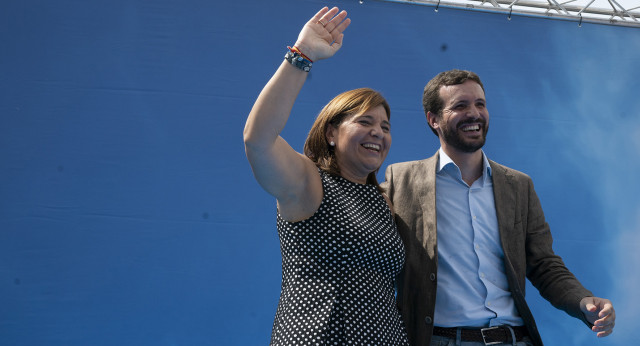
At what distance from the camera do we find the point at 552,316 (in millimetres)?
3471

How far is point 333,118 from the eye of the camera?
1.82m

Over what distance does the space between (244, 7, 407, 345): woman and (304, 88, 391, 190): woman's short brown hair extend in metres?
0.03

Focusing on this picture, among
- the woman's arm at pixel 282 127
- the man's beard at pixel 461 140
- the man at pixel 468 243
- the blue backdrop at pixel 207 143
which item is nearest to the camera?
the woman's arm at pixel 282 127

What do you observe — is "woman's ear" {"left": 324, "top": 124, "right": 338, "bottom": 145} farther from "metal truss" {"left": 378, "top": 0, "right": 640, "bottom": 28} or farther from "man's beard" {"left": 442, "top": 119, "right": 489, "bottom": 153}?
"metal truss" {"left": 378, "top": 0, "right": 640, "bottom": 28}

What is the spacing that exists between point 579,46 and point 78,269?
288 cm

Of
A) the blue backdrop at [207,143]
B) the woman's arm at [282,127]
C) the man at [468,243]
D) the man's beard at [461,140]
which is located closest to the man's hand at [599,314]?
the man at [468,243]

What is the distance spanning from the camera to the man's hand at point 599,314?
1.74 metres

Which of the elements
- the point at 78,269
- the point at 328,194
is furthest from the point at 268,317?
the point at 328,194

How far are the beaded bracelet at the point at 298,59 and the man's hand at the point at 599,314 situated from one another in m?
1.06

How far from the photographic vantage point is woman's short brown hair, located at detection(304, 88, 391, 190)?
5.85 ft

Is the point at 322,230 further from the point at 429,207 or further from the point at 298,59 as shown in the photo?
the point at 429,207

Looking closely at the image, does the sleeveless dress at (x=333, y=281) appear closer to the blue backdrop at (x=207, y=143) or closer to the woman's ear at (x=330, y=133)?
the woman's ear at (x=330, y=133)

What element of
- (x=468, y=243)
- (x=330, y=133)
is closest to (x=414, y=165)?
(x=468, y=243)

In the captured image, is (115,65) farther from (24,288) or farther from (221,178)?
(24,288)
